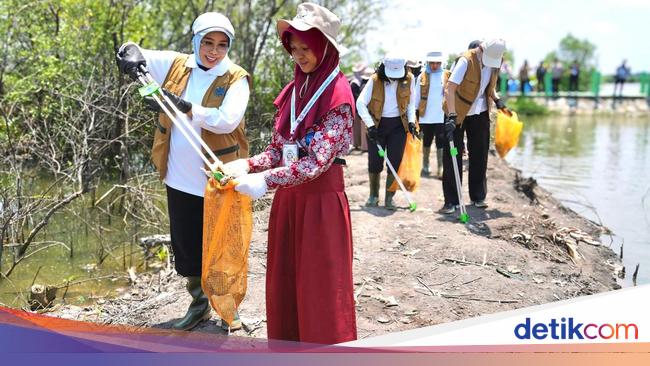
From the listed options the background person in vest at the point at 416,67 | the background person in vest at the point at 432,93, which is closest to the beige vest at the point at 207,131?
the background person in vest at the point at 416,67

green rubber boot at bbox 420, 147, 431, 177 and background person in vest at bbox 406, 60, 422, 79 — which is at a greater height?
background person in vest at bbox 406, 60, 422, 79

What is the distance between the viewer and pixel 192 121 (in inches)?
155

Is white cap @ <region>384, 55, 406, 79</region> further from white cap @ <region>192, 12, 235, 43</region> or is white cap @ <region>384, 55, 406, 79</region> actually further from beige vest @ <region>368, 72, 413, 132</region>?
white cap @ <region>192, 12, 235, 43</region>

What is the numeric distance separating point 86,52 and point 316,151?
25.7ft

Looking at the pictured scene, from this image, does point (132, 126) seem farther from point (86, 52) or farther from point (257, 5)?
point (257, 5)

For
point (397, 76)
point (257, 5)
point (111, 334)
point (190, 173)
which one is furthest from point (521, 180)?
point (111, 334)

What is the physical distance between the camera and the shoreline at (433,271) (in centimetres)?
486

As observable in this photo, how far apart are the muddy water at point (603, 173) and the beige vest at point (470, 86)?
2319mm

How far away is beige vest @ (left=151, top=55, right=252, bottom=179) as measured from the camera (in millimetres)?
4031

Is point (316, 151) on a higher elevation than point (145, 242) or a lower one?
higher

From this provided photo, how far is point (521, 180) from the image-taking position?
10.3m

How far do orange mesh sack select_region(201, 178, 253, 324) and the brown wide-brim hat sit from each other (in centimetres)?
84

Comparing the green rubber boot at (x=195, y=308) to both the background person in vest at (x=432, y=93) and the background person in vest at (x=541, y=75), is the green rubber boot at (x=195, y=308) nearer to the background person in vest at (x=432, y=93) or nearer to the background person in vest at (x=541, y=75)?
the background person in vest at (x=432, y=93)

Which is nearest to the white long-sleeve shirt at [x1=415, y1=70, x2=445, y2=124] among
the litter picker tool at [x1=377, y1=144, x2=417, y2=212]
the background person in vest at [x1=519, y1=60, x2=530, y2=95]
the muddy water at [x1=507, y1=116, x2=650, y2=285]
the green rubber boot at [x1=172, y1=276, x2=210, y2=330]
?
the litter picker tool at [x1=377, y1=144, x2=417, y2=212]
